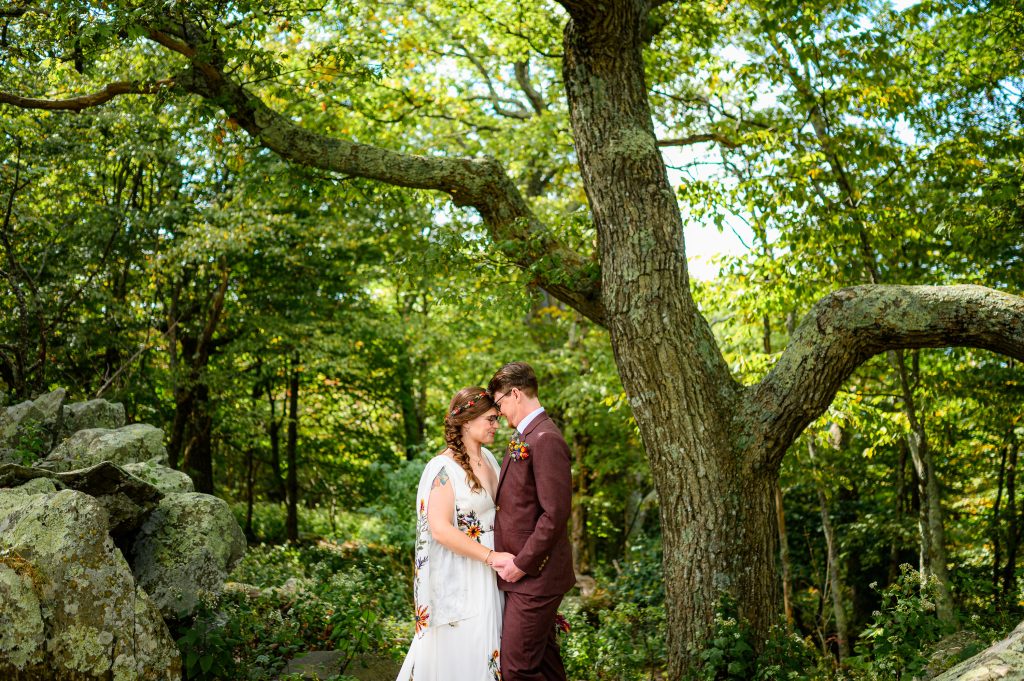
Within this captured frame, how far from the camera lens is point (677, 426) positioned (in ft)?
19.6

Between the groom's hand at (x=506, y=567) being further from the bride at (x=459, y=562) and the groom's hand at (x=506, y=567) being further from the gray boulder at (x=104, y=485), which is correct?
the gray boulder at (x=104, y=485)

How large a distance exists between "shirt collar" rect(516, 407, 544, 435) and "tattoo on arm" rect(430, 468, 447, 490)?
47 cm

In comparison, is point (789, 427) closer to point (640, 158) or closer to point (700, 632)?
point (700, 632)

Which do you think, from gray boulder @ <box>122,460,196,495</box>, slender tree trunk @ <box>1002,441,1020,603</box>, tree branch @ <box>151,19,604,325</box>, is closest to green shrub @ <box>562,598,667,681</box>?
tree branch @ <box>151,19,604,325</box>

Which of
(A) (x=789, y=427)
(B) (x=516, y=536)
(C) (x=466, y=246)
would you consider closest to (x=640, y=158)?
(C) (x=466, y=246)

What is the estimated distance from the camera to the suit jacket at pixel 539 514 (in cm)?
424

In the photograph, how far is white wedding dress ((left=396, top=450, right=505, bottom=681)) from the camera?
4402 millimetres

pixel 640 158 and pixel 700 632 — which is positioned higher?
pixel 640 158

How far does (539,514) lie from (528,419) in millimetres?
503

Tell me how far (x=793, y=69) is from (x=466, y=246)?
4.38m

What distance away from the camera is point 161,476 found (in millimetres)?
6820

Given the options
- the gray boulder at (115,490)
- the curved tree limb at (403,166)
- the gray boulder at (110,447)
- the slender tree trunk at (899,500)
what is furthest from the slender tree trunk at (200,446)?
the slender tree trunk at (899,500)

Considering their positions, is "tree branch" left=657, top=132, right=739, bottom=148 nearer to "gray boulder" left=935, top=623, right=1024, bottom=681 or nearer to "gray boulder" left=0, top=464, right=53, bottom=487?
"gray boulder" left=935, top=623, right=1024, bottom=681

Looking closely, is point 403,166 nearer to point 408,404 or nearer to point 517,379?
point 517,379
